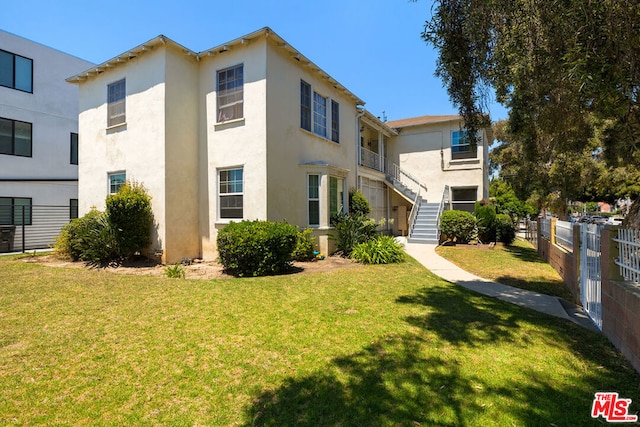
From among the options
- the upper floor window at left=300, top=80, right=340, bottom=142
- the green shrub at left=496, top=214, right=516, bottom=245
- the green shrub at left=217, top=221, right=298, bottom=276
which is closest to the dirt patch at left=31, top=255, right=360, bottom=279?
the green shrub at left=217, top=221, right=298, bottom=276

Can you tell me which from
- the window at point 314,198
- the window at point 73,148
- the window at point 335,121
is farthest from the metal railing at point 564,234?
the window at point 73,148

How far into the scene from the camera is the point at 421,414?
2.93 metres

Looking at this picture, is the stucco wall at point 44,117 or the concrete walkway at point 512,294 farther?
the stucco wall at point 44,117

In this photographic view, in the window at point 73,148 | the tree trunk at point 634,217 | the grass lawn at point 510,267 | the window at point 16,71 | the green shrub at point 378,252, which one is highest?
the window at point 16,71

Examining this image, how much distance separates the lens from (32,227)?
15.9 m

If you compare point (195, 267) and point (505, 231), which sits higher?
point (505, 231)

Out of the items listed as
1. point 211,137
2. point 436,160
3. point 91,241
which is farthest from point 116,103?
point 436,160

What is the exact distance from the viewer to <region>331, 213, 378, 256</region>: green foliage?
12.3 m

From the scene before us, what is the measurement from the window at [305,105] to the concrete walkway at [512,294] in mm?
6791

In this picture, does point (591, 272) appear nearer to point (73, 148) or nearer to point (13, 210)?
point (13, 210)

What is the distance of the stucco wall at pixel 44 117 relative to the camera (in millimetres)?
15617

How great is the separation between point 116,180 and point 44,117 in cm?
806

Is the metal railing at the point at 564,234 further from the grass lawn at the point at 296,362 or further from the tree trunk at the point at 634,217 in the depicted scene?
the grass lawn at the point at 296,362

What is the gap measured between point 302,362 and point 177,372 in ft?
4.67
